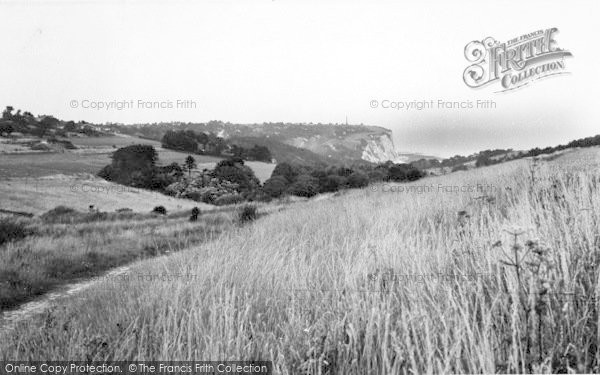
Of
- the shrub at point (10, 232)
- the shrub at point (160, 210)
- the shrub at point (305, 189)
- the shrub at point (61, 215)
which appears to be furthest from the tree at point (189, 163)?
the shrub at point (10, 232)

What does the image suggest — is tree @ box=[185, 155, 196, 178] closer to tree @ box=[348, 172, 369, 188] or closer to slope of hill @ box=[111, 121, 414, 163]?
tree @ box=[348, 172, 369, 188]

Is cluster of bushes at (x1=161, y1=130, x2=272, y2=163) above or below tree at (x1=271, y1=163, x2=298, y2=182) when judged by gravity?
above

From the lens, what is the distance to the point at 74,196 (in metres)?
37.7

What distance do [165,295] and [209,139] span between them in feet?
280

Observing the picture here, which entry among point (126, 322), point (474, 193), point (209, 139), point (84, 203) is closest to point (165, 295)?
point (126, 322)

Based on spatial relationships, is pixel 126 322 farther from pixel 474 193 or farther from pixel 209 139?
pixel 209 139

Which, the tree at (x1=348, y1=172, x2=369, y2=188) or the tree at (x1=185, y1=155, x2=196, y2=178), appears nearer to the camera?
the tree at (x1=348, y1=172, x2=369, y2=188)

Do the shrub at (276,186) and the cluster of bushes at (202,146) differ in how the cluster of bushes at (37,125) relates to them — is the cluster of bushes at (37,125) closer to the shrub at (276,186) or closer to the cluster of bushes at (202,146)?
the cluster of bushes at (202,146)

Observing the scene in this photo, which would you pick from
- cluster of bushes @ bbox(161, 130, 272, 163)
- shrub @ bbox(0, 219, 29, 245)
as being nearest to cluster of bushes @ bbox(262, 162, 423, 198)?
cluster of bushes @ bbox(161, 130, 272, 163)

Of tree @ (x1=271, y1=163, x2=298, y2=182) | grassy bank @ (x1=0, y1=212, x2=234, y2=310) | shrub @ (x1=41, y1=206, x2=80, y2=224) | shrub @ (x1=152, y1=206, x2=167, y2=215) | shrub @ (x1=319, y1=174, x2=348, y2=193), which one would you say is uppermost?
tree @ (x1=271, y1=163, x2=298, y2=182)

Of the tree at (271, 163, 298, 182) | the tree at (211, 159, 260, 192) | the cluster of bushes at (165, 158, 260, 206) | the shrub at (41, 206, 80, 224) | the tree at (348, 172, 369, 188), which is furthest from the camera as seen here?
the tree at (271, 163, 298, 182)

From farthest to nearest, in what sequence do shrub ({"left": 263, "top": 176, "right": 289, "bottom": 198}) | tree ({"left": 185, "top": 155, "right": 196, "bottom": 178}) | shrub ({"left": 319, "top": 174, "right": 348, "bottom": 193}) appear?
tree ({"left": 185, "top": 155, "right": 196, "bottom": 178})
shrub ({"left": 263, "top": 176, "right": 289, "bottom": 198})
shrub ({"left": 319, "top": 174, "right": 348, "bottom": 193})

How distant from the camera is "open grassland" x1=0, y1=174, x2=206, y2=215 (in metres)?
33.4

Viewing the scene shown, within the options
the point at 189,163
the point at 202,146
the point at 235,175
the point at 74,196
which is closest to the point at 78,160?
the point at 189,163
